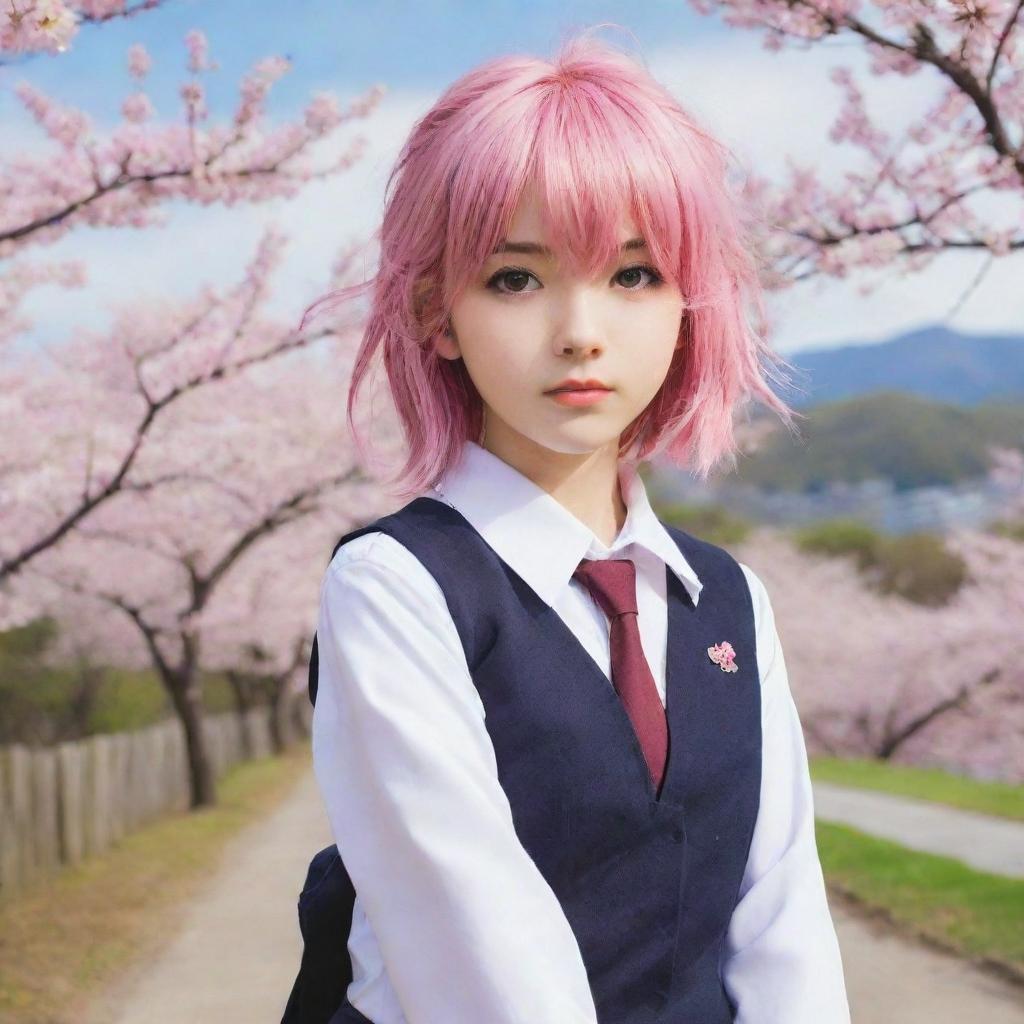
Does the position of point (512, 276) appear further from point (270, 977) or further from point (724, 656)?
point (270, 977)

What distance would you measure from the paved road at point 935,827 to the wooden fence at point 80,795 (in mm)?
5627

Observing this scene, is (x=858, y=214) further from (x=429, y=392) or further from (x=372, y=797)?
(x=372, y=797)

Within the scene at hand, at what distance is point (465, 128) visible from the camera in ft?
5.45

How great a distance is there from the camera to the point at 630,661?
5.33ft

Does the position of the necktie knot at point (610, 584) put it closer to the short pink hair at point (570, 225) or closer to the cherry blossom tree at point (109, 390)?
the short pink hair at point (570, 225)

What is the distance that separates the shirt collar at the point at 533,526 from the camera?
164 centimetres

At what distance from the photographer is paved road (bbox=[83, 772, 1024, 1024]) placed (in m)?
5.37

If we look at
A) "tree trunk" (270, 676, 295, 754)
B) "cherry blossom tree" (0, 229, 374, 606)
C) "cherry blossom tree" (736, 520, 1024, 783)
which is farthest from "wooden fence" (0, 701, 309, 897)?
"cherry blossom tree" (736, 520, 1024, 783)

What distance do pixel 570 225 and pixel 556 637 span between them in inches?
19.0

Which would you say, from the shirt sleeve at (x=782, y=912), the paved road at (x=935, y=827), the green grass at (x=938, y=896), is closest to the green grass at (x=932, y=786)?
the paved road at (x=935, y=827)

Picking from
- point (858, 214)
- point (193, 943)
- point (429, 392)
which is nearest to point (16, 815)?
point (193, 943)

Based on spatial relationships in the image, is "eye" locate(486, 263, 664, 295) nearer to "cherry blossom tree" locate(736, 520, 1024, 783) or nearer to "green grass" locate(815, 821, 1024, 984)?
"green grass" locate(815, 821, 1024, 984)

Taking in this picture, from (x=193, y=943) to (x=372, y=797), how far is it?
21.0 feet

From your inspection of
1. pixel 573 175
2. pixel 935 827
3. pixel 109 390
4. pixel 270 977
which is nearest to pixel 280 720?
pixel 109 390
